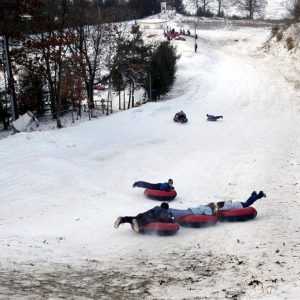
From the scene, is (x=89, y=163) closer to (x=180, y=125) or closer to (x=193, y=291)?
(x=180, y=125)

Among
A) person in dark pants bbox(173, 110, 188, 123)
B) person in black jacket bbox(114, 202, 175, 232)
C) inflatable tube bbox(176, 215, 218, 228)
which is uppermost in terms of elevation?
person in black jacket bbox(114, 202, 175, 232)

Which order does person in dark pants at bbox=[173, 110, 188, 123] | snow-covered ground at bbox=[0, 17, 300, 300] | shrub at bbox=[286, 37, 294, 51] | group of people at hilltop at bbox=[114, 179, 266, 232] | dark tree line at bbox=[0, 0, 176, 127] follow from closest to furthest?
snow-covered ground at bbox=[0, 17, 300, 300]
group of people at hilltop at bbox=[114, 179, 266, 232]
dark tree line at bbox=[0, 0, 176, 127]
person in dark pants at bbox=[173, 110, 188, 123]
shrub at bbox=[286, 37, 294, 51]

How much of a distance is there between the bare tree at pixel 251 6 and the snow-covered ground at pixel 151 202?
71714mm

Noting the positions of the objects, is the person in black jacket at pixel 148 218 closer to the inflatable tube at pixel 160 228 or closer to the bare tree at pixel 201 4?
the inflatable tube at pixel 160 228

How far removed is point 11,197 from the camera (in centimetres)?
1348

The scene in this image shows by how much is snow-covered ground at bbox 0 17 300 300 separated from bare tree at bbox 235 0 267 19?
71714 millimetres

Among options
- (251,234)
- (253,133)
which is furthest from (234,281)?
(253,133)

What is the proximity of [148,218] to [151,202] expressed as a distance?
2705 mm

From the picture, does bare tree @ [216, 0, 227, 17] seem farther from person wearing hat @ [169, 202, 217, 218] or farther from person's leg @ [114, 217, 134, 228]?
person's leg @ [114, 217, 134, 228]

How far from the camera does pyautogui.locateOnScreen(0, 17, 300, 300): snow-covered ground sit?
7316 mm

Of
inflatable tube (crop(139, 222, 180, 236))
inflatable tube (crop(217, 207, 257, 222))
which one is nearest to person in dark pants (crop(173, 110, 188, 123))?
inflatable tube (crop(217, 207, 257, 222))

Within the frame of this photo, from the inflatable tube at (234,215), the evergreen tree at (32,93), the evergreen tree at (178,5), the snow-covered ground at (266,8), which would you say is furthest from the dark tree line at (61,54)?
the snow-covered ground at (266,8)

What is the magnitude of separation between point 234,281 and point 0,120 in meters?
23.6

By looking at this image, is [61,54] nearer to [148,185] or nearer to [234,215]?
[148,185]
